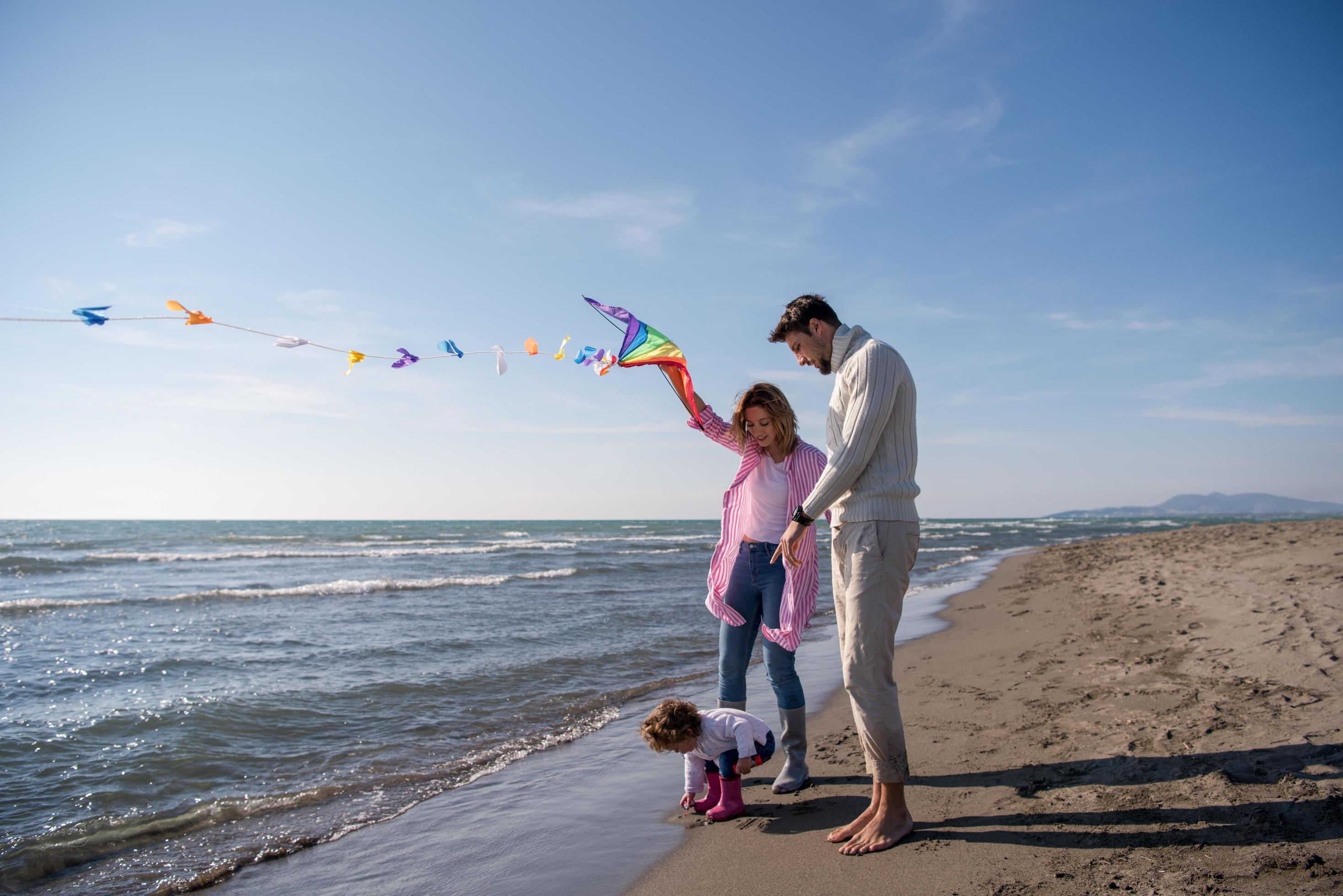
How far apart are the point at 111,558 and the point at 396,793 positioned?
24.5 meters

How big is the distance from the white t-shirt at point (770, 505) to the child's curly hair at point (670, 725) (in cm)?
78

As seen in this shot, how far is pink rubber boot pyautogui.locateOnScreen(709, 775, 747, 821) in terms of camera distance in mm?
2799

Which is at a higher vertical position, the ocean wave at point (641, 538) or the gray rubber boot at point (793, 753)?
the gray rubber boot at point (793, 753)

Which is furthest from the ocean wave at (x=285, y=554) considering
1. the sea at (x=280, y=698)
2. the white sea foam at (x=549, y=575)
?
the white sea foam at (x=549, y=575)

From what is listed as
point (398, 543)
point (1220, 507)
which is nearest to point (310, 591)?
point (398, 543)

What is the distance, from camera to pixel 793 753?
3094 millimetres

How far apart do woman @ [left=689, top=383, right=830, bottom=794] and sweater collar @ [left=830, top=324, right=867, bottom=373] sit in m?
0.50

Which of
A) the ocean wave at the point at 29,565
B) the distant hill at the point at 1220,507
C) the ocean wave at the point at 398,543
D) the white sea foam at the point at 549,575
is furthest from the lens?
the distant hill at the point at 1220,507

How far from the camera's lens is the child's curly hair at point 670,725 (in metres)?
2.67

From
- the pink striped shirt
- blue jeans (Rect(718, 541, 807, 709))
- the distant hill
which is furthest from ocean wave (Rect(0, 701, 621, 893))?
the distant hill

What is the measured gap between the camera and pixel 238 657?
6.99 metres

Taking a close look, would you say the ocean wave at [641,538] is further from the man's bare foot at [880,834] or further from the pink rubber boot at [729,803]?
the man's bare foot at [880,834]

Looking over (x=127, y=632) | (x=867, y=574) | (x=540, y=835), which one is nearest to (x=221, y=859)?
(x=540, y=835)

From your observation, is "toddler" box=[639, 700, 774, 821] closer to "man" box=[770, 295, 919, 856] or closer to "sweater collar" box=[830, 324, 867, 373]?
"man" box=[770, 295, 919, 856]
